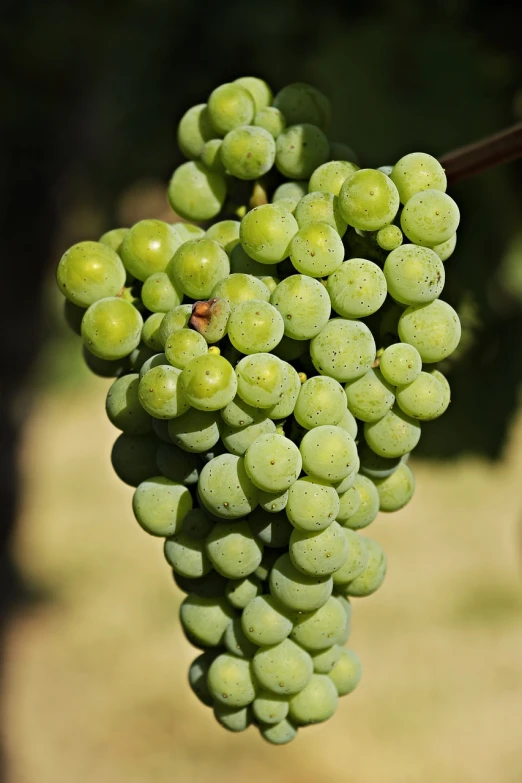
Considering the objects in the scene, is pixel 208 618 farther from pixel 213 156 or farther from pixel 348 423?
pixel 213 156

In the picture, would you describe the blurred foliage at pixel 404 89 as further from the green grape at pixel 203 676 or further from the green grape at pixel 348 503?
the green grape at pixel 203 676

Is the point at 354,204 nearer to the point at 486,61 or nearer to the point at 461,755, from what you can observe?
the point at 486,61

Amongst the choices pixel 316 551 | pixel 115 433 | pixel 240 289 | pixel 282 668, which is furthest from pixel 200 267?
pixel 115 433

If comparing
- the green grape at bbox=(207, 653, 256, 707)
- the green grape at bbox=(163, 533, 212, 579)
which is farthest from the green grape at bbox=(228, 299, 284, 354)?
the green grape at bbox=(207, 653, 256, 707)

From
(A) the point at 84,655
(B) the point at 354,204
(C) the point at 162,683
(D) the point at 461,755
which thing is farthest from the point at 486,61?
(A) the point at 84,655

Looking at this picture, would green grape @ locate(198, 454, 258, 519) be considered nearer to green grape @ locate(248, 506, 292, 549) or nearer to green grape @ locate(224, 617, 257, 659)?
green grape @ locate(248, 506, 292, 549)

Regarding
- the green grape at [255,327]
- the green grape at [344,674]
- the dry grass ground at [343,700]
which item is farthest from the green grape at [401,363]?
the dry grass ground at [343,700]

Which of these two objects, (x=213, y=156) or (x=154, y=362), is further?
(x=213, y=156)
